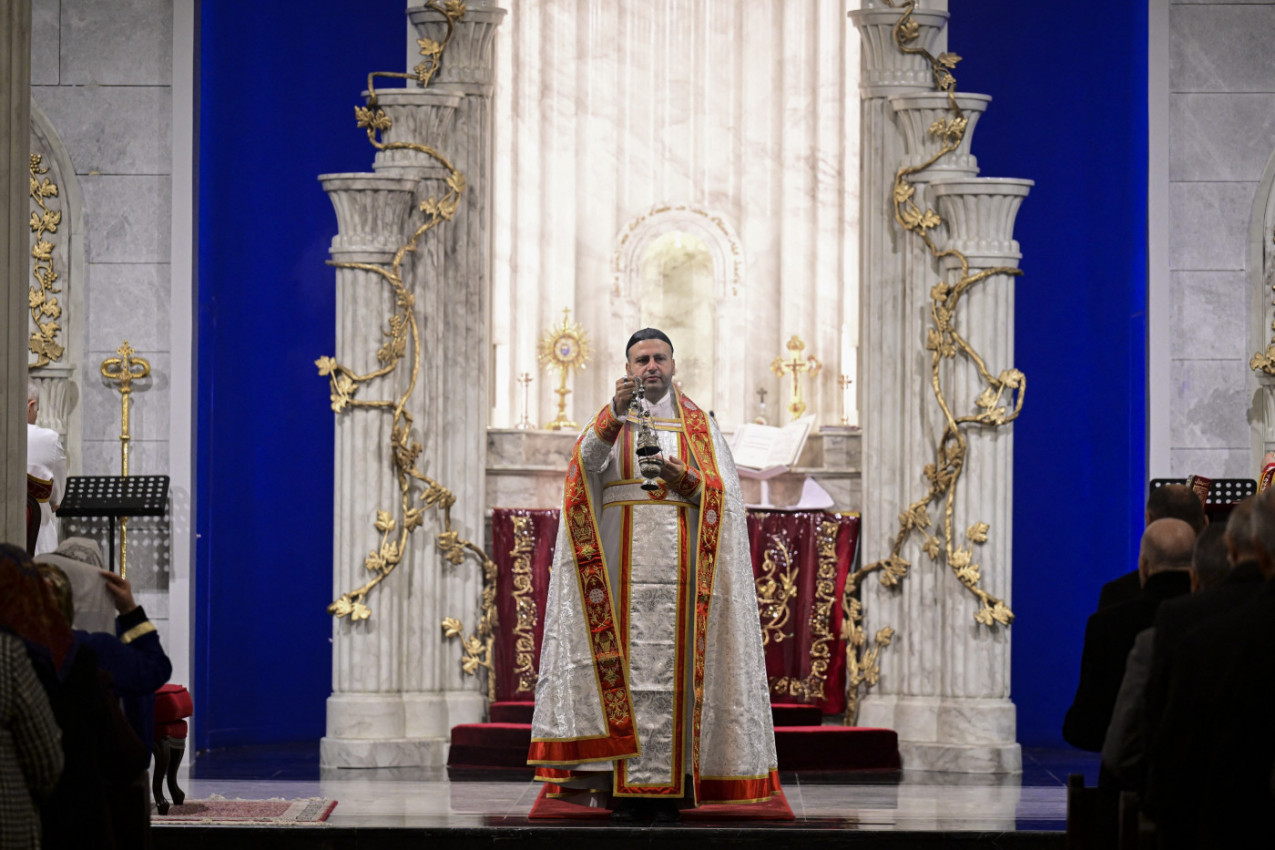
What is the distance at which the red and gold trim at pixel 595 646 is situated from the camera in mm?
7223

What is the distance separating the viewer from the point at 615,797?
24.0 ft

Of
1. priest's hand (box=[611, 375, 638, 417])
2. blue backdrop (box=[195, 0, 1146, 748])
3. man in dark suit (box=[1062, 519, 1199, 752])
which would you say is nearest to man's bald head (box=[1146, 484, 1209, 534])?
man in dark suit (box=[1062, 519, 1199, 752])

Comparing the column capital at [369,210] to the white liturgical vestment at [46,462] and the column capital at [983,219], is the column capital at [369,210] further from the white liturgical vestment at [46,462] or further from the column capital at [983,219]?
the column capital at [983,219]

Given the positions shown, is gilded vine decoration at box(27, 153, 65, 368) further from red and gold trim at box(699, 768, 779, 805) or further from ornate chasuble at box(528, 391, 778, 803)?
red and gold trim at box(699, 768, 779, 805)

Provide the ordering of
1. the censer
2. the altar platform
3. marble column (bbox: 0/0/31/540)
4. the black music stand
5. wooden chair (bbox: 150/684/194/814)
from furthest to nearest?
1. the black music stand
2. wooden chair (bbox: 150/684/194/814)
3. the censer
4. the altar platform
5. marble column (bbox: 0/0/31/540)

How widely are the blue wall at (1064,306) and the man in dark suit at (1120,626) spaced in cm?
497

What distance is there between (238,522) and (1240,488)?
511 cm

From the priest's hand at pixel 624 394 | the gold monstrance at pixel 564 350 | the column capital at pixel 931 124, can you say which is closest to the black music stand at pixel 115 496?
the gold monstrance at pixel 564 350

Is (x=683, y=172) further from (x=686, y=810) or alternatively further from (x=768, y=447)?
(x=686, y=810)

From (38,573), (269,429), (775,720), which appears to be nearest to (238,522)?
(269,429)

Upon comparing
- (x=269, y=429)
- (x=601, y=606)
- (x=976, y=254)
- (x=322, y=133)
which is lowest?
(x=601, y=606)

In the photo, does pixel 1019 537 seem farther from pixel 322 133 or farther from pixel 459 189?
pixel 322 133

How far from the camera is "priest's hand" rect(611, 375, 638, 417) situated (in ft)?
23.3

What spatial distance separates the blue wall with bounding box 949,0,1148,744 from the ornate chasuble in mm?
3435
